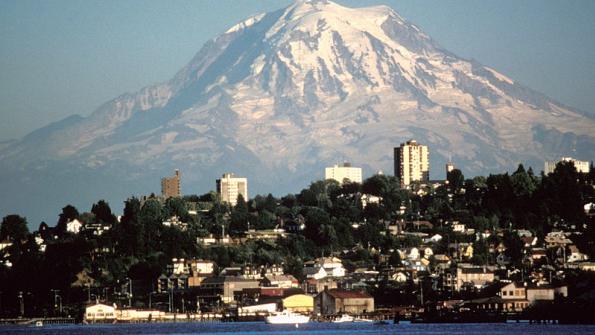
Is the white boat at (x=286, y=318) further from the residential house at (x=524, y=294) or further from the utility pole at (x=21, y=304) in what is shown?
the utility pole at (x=21, y=304)

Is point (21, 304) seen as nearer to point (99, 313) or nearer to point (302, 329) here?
point (99, 313)

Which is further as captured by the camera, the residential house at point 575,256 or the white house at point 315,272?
the white house at point 315,272

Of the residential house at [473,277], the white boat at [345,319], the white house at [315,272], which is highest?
the white house at [315,272]

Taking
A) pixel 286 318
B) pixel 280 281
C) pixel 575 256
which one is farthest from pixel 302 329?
pixel 575 256

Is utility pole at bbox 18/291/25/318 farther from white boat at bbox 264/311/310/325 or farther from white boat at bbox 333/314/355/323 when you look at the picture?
white boat at bbox 333/314/355/323

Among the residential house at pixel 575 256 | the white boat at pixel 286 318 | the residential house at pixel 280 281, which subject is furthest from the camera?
the residential house at pixel 575 256

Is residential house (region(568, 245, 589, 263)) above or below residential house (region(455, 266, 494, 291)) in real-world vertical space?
above

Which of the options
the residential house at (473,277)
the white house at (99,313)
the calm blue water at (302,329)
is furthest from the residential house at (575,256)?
the white house at (99,313)

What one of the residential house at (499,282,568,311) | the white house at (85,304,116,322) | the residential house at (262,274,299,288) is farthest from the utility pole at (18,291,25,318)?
the residential house at (499,282,568,311)
